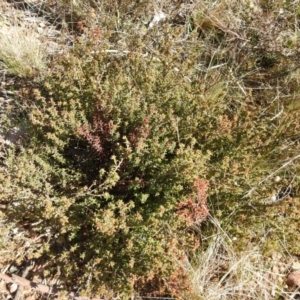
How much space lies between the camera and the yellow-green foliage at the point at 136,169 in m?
1.95

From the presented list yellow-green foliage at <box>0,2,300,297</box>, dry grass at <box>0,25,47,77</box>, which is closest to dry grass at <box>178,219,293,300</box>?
yellow-green foliage at <box>0,2,300,297</box>

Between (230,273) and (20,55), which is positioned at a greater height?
(20,55)

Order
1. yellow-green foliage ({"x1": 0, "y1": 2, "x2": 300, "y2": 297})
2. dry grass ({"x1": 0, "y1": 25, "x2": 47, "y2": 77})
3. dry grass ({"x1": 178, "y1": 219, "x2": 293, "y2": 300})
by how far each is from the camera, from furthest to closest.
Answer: dry grass ({"x1": 0, "y1": 25, "x2": 47, "y2": 77}) → dry grass ({"x1": 178, "y1": 219, "x2": 293, "y2": 300}) → yellow-green foliage ({"x1": 0, "y1": 2, "x2": 300, "y2": 297})

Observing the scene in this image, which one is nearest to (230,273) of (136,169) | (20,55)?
(136,169)

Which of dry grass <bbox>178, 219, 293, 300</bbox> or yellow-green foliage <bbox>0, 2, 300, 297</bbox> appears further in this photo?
dry grass <bbox>178, 219, 293, 300</bbox>

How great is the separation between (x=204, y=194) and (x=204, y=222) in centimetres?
38

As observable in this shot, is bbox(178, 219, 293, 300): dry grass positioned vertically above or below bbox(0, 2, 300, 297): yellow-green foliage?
below

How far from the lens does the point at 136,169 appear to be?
218 centimetres

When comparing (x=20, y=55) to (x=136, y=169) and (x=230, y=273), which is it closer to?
(x=136, y=169)

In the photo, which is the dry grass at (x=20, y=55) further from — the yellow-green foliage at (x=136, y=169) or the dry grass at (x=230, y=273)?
the dry grass at (x=230, y=273)

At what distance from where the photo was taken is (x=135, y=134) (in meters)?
2.22

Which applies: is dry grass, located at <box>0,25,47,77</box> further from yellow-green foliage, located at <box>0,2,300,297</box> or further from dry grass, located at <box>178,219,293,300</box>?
dry grass, located at <box>178,219,293,300</box>

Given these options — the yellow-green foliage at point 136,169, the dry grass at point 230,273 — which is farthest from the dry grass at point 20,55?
the dry grass at point 230,273

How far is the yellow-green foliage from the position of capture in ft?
6.39
